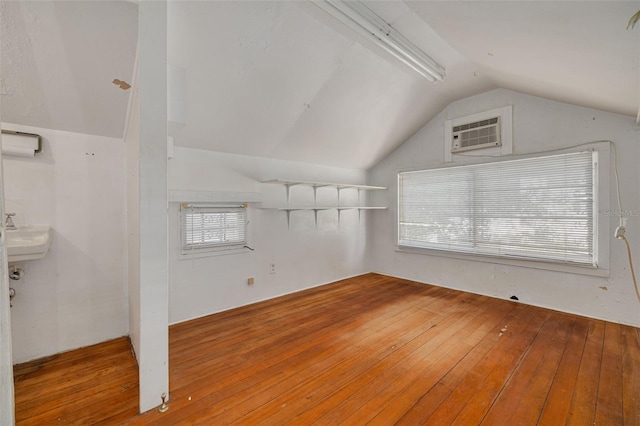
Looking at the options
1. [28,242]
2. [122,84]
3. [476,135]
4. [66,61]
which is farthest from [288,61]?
[476,135]

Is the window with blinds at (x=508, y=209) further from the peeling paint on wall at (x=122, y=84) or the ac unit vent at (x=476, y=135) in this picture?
the peeling paint on wall at (x=122, y=84)

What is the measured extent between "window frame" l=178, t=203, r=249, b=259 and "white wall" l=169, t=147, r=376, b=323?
0.17 ft

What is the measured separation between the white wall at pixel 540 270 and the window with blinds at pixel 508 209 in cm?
17

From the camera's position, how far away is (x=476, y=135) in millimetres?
3684

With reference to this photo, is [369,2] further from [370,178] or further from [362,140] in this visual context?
[370,178]

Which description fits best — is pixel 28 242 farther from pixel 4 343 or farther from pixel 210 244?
pixel 210 244

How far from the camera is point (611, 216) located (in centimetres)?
281

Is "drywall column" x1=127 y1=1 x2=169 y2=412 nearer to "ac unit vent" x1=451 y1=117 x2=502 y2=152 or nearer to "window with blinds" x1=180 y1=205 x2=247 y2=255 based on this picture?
"window with blinds" x1=180 y1=205 x2=247 y2=255

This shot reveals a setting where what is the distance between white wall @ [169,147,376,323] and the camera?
2877 millimetres

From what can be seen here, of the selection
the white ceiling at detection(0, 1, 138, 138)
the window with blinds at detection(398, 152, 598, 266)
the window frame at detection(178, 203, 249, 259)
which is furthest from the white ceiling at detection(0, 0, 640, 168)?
the window with blinds at detection(398, 152, 598, 266)

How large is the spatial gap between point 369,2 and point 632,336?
3761mm

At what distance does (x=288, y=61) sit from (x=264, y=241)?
2111 millimetres

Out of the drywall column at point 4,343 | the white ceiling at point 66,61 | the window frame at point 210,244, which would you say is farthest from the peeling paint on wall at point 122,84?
the drywall column at point 4,343

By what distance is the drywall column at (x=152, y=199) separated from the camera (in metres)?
1.59
